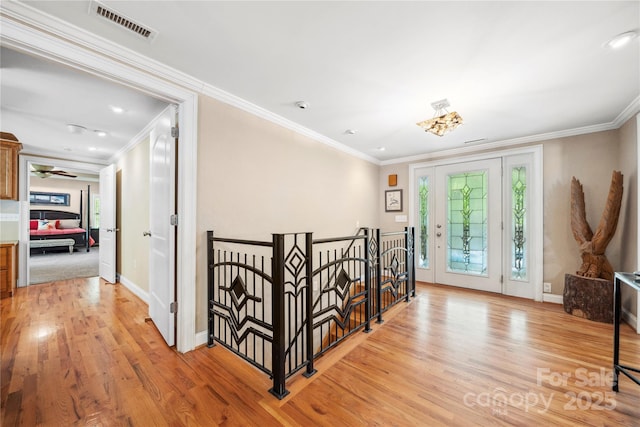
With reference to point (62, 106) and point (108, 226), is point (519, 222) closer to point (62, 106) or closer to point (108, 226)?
point (62, 106)

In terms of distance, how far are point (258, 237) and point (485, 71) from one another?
2.54 metres

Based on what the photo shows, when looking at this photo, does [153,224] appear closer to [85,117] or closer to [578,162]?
[85,117]

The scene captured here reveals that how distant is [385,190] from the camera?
16.4 ft

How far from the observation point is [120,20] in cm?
151

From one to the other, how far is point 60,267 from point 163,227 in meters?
5.38

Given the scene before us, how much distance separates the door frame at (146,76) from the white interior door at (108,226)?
297 centimetres

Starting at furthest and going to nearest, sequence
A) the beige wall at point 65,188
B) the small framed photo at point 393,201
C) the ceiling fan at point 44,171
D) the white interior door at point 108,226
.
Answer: the beige wall at point 65,188 → the ceiling fan at point 44,171 → the small framed photo at point 393,201 → the white interior door at point 108,226

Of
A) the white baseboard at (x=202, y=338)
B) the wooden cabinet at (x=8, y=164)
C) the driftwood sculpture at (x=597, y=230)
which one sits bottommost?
the white baseboard at (x=202, y=338)

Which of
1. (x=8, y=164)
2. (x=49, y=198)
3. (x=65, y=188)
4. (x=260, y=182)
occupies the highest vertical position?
(x=65, y=188)

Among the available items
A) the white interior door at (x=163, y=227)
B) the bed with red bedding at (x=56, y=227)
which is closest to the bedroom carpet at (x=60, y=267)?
the bed with red bedding at (x=56, y=227)

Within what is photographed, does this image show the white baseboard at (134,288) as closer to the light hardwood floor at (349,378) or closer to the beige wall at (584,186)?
the light hardwood floor at (349,378)

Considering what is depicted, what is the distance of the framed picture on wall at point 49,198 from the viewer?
8.12 meters

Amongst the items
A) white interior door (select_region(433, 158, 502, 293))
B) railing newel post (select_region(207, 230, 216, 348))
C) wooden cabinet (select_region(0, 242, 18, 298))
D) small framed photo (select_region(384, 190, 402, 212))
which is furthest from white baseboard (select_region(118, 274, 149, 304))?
white interior door (select_region(433, 158, 502, 293))

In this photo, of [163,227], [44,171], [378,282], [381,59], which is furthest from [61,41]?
[44,171]
